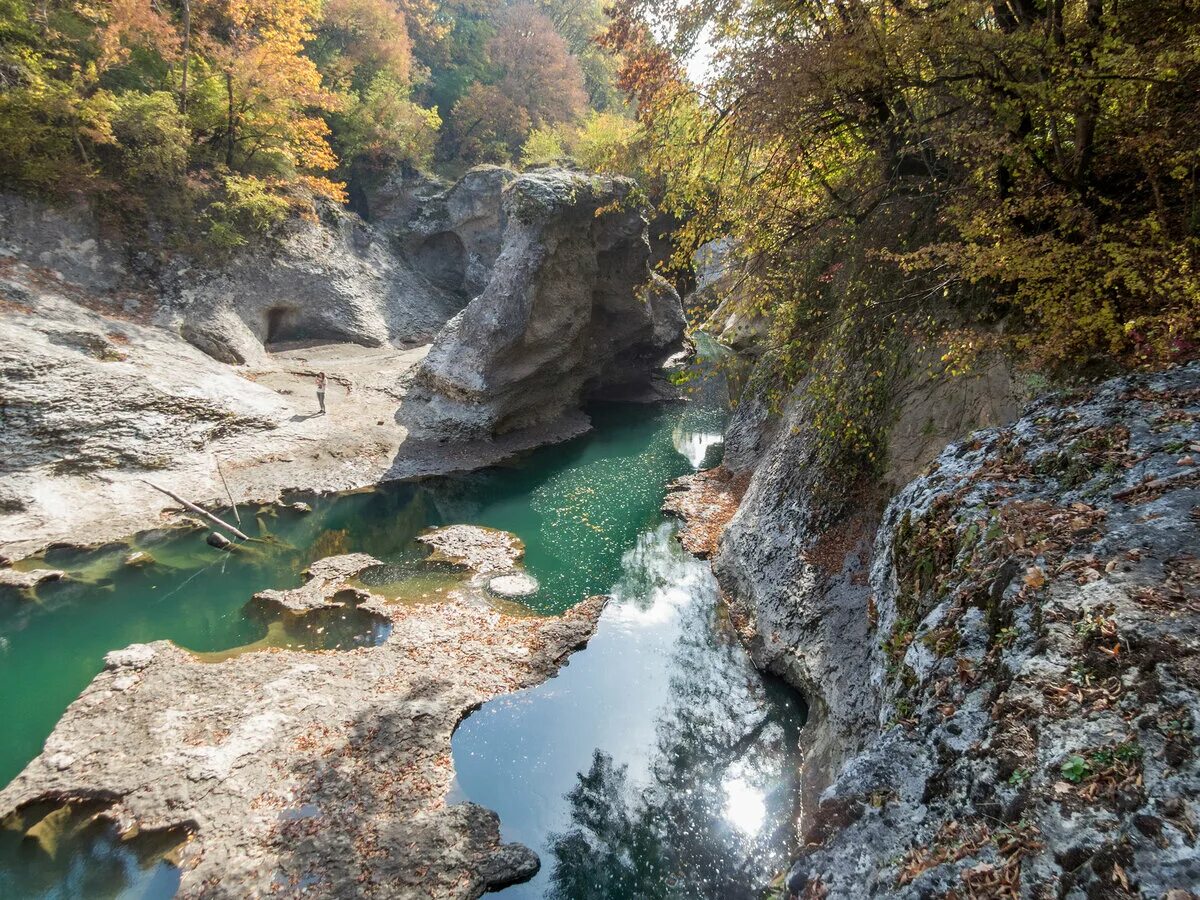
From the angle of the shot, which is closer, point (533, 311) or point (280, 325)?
point (533, 311)

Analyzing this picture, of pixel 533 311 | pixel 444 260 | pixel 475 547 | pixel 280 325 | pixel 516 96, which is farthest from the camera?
pixel 516 96

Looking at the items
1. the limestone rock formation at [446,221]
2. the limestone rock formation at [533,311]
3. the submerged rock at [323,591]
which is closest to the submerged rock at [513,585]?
the submerged rock at [323,591]

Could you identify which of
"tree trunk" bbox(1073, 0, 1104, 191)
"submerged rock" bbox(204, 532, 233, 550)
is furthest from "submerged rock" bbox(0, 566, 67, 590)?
"tree trunk" bbox(1073, 0, 1104, 191)

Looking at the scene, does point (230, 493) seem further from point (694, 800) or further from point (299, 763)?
point (694, 800)

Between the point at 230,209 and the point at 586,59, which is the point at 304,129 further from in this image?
the point at 586,59

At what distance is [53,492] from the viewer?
14.7 m

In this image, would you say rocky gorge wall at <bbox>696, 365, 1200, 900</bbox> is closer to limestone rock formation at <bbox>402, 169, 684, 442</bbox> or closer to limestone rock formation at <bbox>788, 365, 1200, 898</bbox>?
limestone rock formation at <bbox>788, 365, 1200, 898</bbox>

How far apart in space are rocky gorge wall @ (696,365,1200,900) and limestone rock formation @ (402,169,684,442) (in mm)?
14841

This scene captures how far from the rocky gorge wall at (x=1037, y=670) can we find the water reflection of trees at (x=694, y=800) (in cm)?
192

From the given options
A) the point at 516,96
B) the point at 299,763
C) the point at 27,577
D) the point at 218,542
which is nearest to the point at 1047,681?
the point at 299,763

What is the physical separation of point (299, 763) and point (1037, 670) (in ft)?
29.0

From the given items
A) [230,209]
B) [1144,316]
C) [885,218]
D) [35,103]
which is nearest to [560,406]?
[230,209]

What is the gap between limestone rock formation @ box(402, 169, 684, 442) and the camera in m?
20.8

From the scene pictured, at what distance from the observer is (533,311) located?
70.7 feet
